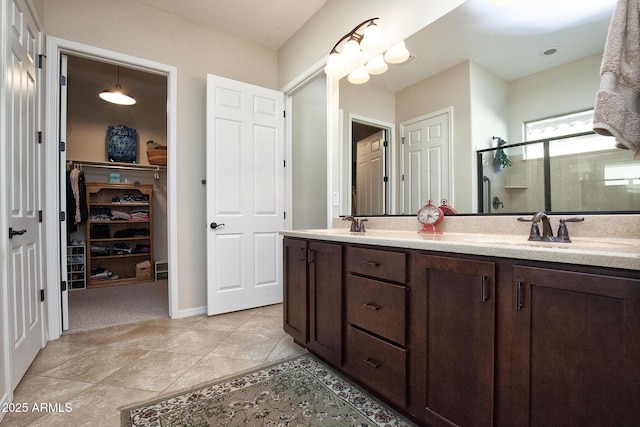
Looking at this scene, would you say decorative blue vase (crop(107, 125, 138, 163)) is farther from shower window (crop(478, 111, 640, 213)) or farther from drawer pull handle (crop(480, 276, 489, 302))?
drawer pull handle (crop(480, 276, 489, 302))

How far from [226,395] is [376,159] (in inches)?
71.0

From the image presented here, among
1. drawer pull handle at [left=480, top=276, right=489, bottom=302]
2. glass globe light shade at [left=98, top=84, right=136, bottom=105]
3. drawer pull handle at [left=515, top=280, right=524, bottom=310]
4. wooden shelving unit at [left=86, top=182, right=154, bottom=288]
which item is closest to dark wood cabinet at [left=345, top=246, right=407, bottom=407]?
drawer pull handle at [left=480, top=276, right=489, bottom=302]

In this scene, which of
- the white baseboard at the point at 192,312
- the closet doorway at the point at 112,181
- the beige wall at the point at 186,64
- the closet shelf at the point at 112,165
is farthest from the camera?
the closet shelf at the point at 112,165

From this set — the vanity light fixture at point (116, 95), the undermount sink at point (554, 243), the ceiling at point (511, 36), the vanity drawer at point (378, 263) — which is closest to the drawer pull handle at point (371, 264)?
the vanity drawer at point (378, 263)

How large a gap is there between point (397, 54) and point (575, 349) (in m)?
1.85

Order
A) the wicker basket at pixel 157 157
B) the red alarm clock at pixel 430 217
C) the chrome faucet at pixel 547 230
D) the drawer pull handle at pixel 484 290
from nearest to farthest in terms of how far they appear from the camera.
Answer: the drawer pull handle at pixel 484 290
the chrome faucet at pixel 547 230
the red alarm clock at pixel 430 217
the wicker basket at pixel 157 157

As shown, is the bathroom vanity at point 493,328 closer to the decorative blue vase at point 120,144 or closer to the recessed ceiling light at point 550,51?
the recessed ceiling light at point 550,51

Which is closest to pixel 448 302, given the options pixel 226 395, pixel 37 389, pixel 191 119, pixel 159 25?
pixel 226 395

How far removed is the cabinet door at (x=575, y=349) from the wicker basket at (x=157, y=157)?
4888 mm

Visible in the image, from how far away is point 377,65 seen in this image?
212 cm

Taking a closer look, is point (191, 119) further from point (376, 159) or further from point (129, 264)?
point (129, 264)

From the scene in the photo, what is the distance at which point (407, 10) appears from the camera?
6.29 ft

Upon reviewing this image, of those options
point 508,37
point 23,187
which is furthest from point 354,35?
point 23,187

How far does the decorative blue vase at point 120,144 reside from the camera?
4504 mm
